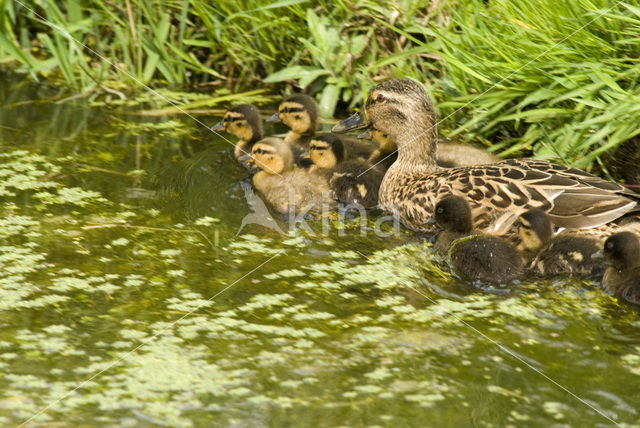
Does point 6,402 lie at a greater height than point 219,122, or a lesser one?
lesser

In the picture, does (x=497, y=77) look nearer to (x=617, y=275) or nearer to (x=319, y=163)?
(x=319, y=163)

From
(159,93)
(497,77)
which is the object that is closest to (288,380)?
(497,77)

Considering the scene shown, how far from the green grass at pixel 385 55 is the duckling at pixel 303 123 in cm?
43

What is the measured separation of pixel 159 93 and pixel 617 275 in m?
3.74

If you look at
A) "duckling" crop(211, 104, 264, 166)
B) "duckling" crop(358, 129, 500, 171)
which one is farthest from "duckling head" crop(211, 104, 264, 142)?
"duckling" crop(358, 129, 500, 171)

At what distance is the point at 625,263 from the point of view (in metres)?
4.02

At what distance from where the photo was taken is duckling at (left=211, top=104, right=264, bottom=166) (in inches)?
229

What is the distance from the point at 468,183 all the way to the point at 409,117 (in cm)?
80

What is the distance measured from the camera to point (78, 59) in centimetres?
667

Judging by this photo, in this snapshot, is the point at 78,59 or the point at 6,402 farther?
the point at 78,59

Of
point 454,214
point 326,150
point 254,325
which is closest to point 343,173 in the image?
point 326,150

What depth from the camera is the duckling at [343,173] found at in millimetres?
5352

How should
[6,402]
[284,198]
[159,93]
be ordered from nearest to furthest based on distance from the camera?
1. [6,402]
2. [284,198]
3. [159,93]

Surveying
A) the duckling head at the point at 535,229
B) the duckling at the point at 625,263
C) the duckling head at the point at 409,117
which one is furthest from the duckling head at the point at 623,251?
the duckling head at the point at 409,117
